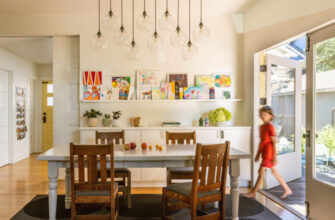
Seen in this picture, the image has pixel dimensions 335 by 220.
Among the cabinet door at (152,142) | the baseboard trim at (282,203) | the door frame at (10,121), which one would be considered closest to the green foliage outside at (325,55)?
the baseboard trim at (282,203)

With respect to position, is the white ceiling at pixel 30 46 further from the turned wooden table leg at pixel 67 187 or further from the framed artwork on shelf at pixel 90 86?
the turned wooden table leg at pixel 67 187

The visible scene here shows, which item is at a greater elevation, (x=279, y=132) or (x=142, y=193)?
(x=279, y=132)

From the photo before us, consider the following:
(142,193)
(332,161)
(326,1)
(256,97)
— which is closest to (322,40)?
(326,1)

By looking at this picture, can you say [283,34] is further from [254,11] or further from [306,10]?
[254,11]

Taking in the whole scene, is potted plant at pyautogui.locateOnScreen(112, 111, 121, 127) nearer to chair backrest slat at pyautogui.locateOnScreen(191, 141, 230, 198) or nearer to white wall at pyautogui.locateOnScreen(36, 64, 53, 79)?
chair backrest slat at pyautogui.locateOnScreen(191, 141, 230, 198)

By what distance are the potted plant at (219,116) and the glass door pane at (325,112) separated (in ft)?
5.70

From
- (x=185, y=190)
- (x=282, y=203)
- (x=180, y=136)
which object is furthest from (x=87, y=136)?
(x=282, y=203)

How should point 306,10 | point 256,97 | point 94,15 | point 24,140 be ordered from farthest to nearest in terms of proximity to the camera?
point 24,140
point 94,15
point 256,97
point 306,10

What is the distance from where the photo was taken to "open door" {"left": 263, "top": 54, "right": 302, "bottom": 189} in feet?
14.4

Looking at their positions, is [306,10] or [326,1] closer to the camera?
[326,1]

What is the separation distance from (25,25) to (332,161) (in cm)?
498

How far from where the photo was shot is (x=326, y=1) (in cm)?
275

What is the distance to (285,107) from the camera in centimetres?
453

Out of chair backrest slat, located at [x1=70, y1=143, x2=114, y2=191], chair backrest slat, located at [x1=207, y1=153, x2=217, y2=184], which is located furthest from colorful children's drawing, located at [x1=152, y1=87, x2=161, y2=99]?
chair backrest slat, located at [x1=207, y1=153, x2=217, y2=184]
